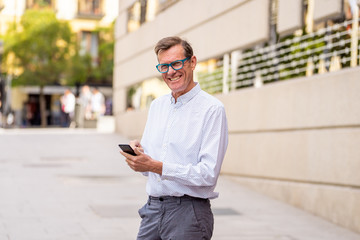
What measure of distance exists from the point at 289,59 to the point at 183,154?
807cm

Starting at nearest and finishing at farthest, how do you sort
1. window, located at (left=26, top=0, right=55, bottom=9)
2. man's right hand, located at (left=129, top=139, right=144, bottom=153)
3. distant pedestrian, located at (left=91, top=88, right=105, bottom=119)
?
man's right hand, located at (left=129, top=139, right=144, bottom=153)
distant pedestrian, located at (left=91, top=88, right=105, bottom=119)
window, located at (left=26, top=0, right=55, bottom=9)

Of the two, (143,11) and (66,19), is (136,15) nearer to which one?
(143,11)

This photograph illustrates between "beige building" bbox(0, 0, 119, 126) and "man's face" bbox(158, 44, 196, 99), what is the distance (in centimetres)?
4578

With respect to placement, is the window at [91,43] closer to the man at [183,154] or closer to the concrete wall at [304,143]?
the concrete wall at [304,143]

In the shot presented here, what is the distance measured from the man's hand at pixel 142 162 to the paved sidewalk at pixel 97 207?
4.01 m

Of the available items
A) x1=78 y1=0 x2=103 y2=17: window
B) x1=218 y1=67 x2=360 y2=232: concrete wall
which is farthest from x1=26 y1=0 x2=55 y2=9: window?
x1=218 y1=67 x2=360 y2=232: concrete wall

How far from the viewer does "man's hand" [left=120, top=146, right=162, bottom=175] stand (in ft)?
11.0

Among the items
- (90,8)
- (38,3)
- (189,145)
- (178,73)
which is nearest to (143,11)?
(178,73)

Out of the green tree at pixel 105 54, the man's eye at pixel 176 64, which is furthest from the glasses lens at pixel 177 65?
the green tree at pixel 105 54

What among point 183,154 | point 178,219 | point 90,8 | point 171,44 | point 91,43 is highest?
point 90,8

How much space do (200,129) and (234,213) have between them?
19.4ft

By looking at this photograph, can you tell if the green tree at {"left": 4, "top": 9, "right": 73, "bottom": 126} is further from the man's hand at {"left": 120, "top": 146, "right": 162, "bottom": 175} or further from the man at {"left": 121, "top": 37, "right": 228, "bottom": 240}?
the man's hand at {"left": 120, "top": 146, "right": 162, "bottom": 175}

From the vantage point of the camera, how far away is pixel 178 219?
353 cm

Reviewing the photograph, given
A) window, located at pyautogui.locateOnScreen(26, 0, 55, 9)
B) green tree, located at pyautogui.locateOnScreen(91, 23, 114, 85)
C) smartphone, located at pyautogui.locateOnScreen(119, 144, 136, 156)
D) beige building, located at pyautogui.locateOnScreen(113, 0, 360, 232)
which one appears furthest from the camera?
green tree, located at pyautogui.locateOnScreen(91, 23, 114, 85)
